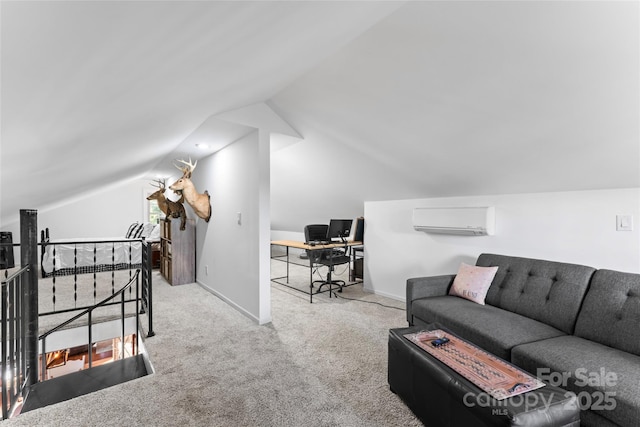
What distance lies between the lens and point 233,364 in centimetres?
243

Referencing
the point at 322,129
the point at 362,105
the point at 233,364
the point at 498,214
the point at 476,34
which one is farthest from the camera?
the point at 322,129

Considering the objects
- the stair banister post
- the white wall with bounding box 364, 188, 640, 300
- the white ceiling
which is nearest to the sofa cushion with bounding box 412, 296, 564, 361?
the white wall with bounding box 364, 188, 640, 300

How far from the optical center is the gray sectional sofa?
1472 mm

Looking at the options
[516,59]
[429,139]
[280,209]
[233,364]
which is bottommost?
[233,364]

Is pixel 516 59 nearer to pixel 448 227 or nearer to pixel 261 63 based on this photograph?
pixel 261 63

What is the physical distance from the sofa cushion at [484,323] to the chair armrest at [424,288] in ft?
0.26

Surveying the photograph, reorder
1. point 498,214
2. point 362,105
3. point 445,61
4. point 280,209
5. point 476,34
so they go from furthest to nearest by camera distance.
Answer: point 280,209 → point 498,214 → point 362,105 → point 445,61 → point 476,34

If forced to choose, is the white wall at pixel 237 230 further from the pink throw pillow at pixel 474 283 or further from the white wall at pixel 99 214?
the white wall at pixel 99 214

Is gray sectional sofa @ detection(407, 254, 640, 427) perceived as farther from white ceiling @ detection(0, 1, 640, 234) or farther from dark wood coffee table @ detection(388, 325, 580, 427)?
white ceiling @ detection(0, 1, 640, 234)

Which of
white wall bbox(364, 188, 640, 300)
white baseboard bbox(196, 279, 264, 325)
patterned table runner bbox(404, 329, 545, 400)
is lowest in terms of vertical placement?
white baseboard bbox(196, 279, 264, 325)

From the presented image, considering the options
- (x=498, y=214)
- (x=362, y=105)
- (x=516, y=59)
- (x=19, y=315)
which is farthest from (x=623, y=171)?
(x=19, y=315)

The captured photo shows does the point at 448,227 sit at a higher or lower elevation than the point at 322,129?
lower

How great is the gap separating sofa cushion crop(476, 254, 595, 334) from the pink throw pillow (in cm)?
8

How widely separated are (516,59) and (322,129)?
79.6 inches
